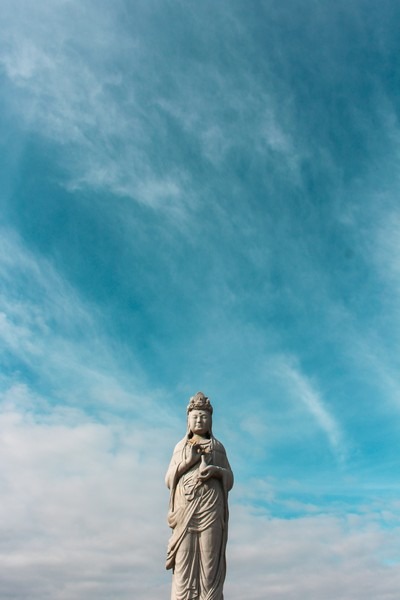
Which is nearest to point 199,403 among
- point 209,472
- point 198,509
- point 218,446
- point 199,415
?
point 199,415

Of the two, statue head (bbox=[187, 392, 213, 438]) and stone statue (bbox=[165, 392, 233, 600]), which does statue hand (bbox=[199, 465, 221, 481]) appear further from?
statue head (bbox=[187, 392, 213, 438])

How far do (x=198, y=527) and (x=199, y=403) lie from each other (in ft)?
10.3

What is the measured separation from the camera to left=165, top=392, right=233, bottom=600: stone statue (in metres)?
14.0

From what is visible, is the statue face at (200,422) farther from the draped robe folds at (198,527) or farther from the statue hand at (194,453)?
the statue hand at (194,453)

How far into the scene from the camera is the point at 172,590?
46.5 feet

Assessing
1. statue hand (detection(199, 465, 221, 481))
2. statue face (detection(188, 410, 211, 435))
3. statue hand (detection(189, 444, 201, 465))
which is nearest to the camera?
statue hand (detection(199, 465, 221, 481))

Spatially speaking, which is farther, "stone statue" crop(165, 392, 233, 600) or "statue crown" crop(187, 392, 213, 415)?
"statue crown" crop(187, 392, 213, 415)

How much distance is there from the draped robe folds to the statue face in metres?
0.40

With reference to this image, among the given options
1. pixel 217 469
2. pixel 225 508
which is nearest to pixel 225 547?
pixel 225 508

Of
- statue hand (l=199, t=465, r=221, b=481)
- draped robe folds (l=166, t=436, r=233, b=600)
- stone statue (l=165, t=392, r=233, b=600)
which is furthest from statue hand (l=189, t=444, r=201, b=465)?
statue hand (l=199, t=465, r=221, b=481)

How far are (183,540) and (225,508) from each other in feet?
4.52

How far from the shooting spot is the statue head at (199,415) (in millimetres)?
15641

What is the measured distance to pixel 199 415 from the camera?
15.7 m

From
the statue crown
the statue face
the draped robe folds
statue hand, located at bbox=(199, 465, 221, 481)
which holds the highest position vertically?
the statue crown
